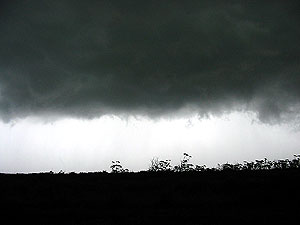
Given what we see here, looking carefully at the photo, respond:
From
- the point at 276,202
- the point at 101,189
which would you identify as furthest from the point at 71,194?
the point at 276,202

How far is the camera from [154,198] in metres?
16.8

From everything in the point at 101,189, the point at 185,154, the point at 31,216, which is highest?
the point at 185,154

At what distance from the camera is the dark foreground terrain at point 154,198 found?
42.8ft

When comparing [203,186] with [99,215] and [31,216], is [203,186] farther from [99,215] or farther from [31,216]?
[31,216]

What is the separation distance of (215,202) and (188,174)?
6680 mm

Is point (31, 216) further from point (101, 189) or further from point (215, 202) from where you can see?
point (215, 202)

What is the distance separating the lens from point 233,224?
11.6m

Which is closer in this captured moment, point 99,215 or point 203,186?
point 99,215

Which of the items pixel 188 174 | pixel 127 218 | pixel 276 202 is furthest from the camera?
pixel 188 174

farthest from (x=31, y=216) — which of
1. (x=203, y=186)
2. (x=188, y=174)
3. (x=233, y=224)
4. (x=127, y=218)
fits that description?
(x=188, y=174)

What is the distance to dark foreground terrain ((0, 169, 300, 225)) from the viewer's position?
514 inches

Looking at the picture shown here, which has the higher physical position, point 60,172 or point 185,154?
point 185,154

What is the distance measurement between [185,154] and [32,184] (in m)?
14.3

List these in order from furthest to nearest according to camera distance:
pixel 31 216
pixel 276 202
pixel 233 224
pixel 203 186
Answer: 1. pixel 203 186
2. pixel 276 202
3. pixel 31 216
4. pixel 233 224
